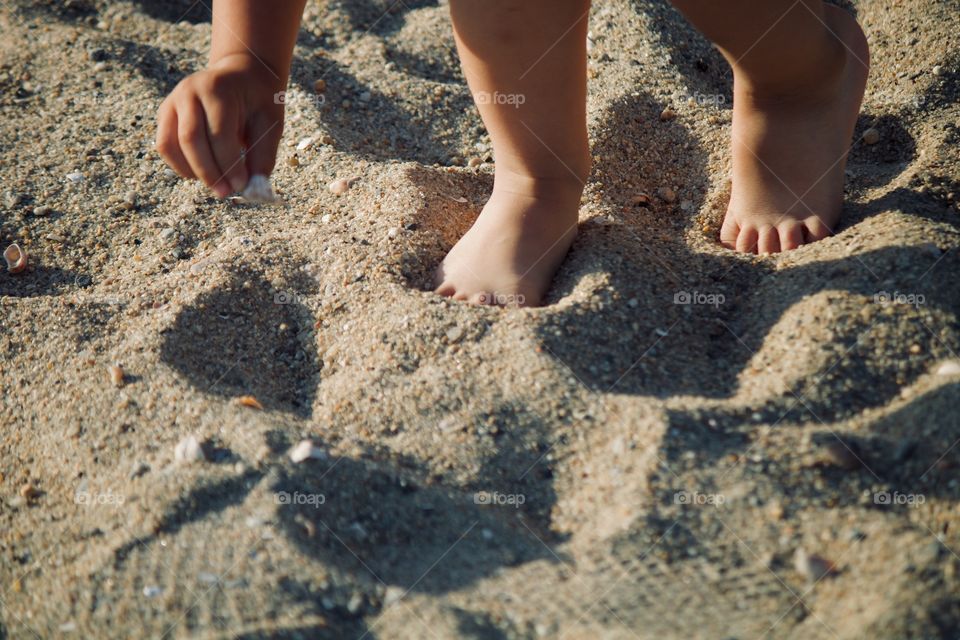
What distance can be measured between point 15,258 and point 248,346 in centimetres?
73

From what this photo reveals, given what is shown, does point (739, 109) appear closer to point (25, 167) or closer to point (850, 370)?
point (850, 370)

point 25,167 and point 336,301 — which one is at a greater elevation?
point 336,301

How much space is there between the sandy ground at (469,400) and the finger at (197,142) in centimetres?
44

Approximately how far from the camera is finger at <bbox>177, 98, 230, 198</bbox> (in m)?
1.28

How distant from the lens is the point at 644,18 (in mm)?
2568

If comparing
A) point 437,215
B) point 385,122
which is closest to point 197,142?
point 437,215

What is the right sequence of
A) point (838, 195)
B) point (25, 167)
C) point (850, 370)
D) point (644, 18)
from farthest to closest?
point (644, 18), point (25, 167), point (838, 195), point (850, 370)

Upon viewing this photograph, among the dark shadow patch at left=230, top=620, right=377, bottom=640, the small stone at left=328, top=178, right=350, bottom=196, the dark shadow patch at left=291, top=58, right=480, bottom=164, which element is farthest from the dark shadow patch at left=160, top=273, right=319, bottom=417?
the dark shadow patch at left=291, top=58, right=480, bottom=164

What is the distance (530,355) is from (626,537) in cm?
40

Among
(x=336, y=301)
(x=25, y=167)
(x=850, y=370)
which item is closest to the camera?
(x=850, y=370)

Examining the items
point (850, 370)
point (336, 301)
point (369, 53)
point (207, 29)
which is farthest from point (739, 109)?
point (207, 29)

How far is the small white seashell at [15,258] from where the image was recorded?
76.4 inches

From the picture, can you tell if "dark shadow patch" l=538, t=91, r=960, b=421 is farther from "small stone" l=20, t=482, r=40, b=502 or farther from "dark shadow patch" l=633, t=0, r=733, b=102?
"small stone" l=20, t=482, r=40, b=502

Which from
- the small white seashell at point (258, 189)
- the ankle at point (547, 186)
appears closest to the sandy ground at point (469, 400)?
the ankle at point (547, 186)
